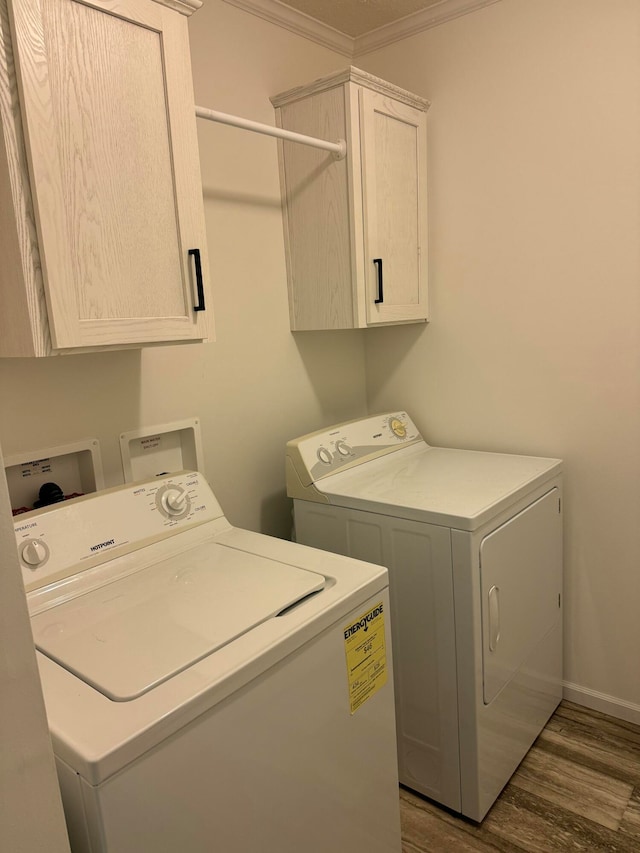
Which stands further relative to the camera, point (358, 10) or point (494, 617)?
point (358, 10)

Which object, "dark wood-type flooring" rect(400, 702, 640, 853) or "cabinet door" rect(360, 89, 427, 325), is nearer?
"dark wood-type flooring" rect(400, 702, 640, 853)

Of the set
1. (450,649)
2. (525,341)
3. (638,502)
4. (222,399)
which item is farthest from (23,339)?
(638,502)

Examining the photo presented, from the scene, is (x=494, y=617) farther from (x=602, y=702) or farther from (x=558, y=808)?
(x=602, y=702)

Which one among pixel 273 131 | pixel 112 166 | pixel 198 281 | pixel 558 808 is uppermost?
pixel 273 131

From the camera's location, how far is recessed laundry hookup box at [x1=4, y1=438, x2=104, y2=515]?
Answer: 4.96 feet

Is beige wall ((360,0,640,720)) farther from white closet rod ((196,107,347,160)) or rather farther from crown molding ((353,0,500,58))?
white closet rod ((196,107,347,160))

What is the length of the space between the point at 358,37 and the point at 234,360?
1.43 m

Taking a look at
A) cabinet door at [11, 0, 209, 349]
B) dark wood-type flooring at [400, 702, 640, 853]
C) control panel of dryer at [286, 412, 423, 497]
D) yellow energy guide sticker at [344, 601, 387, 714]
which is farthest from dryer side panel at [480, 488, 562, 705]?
cabinet door at [11, 0, 209, 349]

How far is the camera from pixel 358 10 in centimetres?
214

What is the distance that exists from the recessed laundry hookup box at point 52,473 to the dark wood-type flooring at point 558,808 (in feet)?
4.52

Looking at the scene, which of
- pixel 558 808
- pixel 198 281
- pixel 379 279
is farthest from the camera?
pixel 379 279

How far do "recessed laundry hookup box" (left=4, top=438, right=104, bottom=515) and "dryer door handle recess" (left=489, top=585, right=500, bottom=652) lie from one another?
3.73ft

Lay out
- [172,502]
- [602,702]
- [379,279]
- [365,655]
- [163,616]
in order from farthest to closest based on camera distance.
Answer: [602,702] < [379,279] < [172,502] < [365,655] < [163,616]

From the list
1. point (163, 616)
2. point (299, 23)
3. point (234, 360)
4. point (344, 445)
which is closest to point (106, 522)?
point (163, 616)
